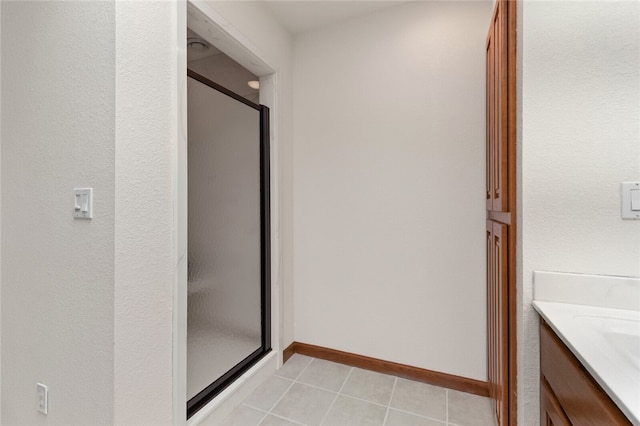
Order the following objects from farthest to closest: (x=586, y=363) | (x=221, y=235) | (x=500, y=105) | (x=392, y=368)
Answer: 1. (x=392, y=368)
2. (x=221, y=235)
3. (x=500, y=105)
4. (x=586, y=363)

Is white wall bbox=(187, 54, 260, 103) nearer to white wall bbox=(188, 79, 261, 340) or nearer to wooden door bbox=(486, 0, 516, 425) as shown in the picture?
white wall bbox=(188, 79, 261, 340)

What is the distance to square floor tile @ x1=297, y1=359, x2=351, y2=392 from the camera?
2.01 metres

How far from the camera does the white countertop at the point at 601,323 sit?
2.02 ft

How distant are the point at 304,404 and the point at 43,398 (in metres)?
1.28

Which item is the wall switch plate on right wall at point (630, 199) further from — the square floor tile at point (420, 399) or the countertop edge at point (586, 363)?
the square floor tile at point (420, 399)

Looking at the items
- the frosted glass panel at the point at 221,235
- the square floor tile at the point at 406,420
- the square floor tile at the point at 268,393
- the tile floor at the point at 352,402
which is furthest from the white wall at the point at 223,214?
the square floor tile at the point at 406,420

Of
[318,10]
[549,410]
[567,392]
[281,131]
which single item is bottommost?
[549,410]

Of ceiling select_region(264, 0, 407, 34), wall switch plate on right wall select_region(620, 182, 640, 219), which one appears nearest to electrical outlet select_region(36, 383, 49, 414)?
wall switch plate on right wall select_region(620, 182, 640, 219)

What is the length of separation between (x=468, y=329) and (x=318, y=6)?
250 cm

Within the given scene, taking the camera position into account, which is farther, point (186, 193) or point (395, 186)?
point (395, 186)

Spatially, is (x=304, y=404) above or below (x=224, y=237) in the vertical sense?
below

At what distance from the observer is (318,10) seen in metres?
2.18

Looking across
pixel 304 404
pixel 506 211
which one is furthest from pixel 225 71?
pixel 304 404

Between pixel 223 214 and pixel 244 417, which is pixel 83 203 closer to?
pixel 223 214
